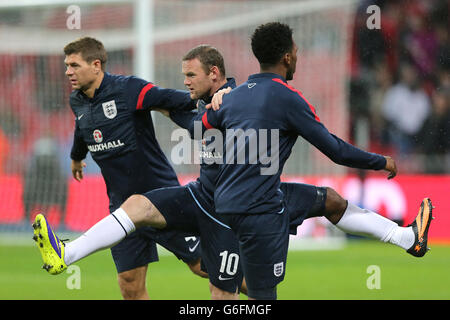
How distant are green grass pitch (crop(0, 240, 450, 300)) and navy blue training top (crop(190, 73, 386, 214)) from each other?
3237mm

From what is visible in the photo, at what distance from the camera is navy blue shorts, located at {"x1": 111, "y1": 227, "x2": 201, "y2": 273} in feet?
20.6

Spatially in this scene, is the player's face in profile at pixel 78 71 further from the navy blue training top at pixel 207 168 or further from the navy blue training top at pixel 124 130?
the navy blue training top at pixel 207 168

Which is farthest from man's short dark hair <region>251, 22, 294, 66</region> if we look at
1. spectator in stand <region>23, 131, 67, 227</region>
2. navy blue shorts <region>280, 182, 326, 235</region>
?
spectator in stand <region>23, 131, 67, 227</region>

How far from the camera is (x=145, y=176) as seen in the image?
245 inches

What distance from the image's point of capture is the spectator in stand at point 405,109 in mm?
13755

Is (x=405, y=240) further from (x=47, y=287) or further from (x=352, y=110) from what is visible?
(x=352, y=110)

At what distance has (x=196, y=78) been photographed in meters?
5.64

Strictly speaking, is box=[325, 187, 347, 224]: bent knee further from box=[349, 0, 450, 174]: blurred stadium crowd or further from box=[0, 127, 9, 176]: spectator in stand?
box=[0, 127, 9, 176]: spectator in stand

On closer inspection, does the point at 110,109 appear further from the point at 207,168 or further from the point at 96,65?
the point at 207,168

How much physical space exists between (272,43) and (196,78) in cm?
80

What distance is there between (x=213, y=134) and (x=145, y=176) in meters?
0.98

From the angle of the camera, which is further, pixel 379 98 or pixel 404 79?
pixel 404 79

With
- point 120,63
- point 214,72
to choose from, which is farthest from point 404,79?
point 214,72

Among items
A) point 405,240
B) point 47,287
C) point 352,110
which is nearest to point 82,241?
point 405,240
